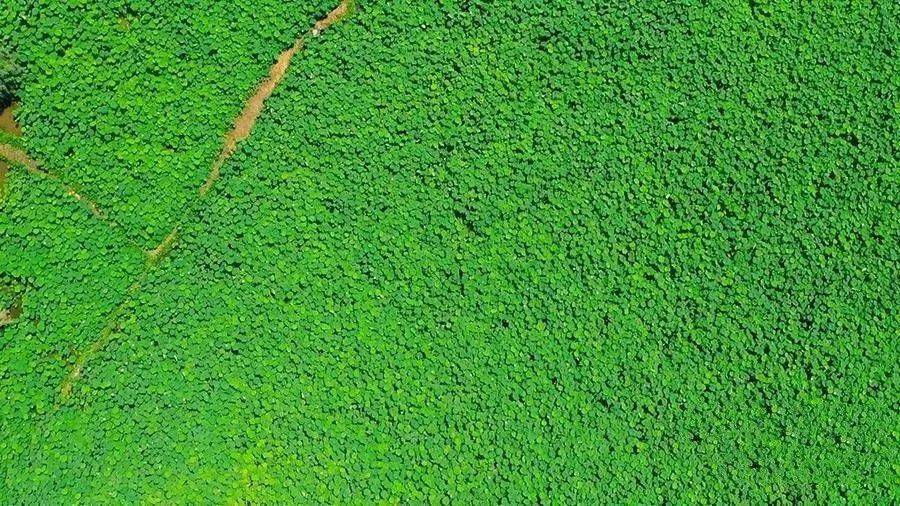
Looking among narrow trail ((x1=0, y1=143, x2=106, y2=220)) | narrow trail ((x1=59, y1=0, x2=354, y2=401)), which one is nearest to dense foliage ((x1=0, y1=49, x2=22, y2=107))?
narrow trail ((x1=0, y1=143, x2=106, y2=220))

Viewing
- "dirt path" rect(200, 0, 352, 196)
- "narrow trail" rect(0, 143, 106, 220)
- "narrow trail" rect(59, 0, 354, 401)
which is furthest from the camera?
"dirt path" rect(200, 0, 352, 196)

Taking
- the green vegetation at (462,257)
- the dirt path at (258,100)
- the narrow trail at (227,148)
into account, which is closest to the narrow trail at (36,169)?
the green vegetation at (462,257)

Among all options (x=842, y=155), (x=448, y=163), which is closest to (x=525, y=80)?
(x=448, y=163)

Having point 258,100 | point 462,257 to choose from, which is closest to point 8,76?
point 258,100

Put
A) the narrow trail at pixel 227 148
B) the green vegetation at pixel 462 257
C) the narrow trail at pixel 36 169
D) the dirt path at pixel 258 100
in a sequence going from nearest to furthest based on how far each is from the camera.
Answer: the green vegetation at pixel 462 257, the narrow trail at pixel 227 148, the narrow trail at pixel 36 169, the dirt path at pixel 258 100

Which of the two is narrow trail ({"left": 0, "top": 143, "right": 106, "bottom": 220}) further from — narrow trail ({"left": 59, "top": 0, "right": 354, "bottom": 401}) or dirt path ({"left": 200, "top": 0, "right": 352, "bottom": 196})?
dirt path ({"left": 200, "top": 0, "right": 352, "bottom": 196})

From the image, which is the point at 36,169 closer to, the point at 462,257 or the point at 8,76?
the point at 8,76

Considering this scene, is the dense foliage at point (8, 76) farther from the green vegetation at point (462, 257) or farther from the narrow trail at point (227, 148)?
the narrow trail at point (227, 148)
